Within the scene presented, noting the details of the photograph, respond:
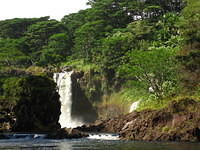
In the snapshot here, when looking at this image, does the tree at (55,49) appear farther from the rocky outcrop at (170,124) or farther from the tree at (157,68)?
the rocky outcrop at (170,124)

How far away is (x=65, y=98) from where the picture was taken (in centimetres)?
8312

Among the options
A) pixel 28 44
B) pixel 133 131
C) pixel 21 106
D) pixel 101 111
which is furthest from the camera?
pixel 28 44

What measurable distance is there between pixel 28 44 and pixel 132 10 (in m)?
25.4

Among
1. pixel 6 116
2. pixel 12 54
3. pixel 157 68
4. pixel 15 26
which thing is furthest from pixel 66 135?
pixel 15 26

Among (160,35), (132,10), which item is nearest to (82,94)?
(160,35)

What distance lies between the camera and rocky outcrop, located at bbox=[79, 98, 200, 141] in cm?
4484

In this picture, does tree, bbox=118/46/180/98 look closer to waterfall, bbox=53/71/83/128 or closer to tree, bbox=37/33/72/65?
waterfall, bbox=53/71/83/128

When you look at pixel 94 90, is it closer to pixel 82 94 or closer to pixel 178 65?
pixel 82 94

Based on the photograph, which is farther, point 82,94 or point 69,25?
point 69,25

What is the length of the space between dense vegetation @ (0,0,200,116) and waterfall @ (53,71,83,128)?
4.87 meters

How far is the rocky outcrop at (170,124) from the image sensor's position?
44.8 metres

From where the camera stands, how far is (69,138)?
5088 cm

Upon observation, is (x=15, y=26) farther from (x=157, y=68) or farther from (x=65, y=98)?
(x=157, y=68)

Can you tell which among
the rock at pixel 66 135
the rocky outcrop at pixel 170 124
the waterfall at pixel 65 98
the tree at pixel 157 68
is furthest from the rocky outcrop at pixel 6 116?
the rocky outcrop at pixel 170 124
